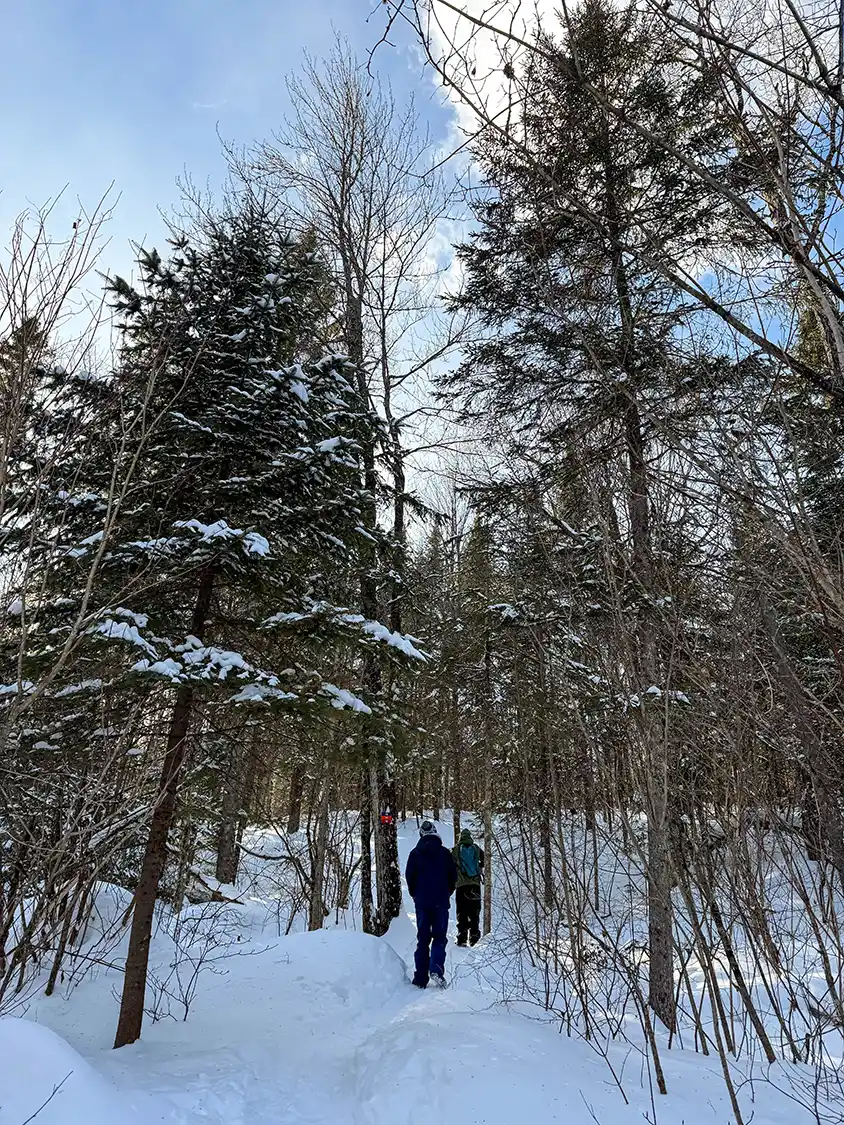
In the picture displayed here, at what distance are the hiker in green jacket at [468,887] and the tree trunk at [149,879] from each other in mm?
6161

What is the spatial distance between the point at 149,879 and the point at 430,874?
338 cm

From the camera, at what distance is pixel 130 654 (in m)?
4.93

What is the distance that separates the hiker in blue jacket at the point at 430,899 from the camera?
23.4 ft

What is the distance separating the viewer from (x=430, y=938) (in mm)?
7348

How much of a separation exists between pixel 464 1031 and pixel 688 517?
13.4 feet

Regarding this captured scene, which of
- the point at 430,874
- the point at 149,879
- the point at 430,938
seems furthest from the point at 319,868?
the point at 149,879

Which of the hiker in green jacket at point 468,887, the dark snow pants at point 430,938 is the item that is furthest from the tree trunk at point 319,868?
the dark snow pants at point 430,938

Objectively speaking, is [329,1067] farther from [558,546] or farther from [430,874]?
[558,546]

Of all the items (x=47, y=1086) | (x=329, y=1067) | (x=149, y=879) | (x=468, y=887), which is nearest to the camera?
(x=47, y=1086)

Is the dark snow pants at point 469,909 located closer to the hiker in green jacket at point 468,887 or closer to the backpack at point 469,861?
the hiker in green jacket at point 468,887

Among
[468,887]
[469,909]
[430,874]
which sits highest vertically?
[430,874]

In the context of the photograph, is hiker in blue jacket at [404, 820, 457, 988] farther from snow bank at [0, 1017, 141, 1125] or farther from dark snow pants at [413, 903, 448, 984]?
snow bank at [0, 1017, 141, 1125]

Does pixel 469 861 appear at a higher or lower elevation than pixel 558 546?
lower

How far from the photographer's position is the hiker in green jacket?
10.5 metres
